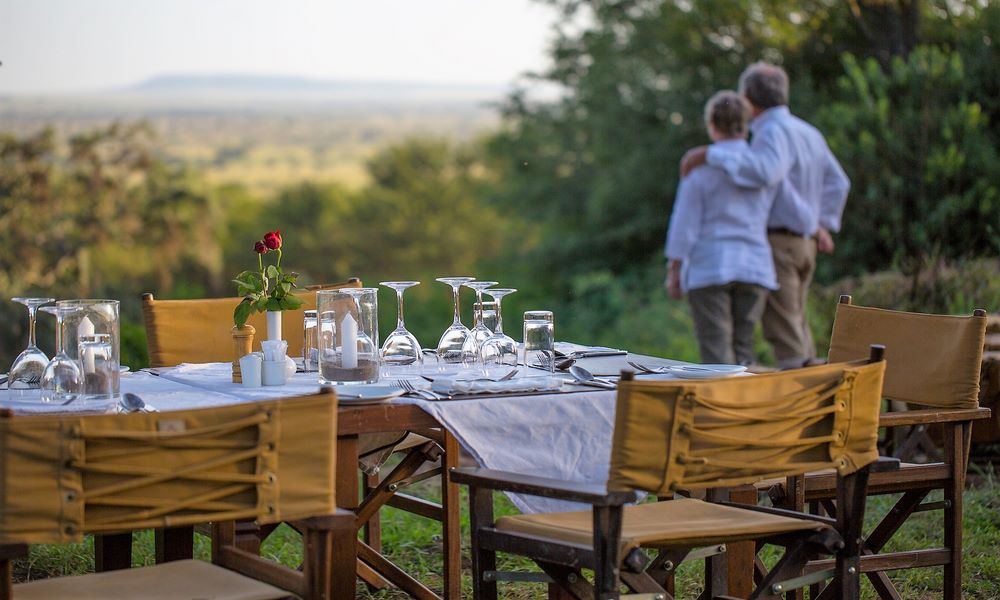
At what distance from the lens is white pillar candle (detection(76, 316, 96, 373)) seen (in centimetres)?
277

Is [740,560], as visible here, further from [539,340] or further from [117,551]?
[117,551]

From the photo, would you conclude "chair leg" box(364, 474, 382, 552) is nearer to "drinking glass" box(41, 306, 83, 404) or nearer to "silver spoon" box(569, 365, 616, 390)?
"silver spoon" box(569, 365, 616, 390)

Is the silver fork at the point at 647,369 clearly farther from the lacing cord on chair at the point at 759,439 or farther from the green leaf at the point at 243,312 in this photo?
the green leaf at the point at 243,312

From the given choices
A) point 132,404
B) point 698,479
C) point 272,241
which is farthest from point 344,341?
point 698,479

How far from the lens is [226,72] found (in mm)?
21500

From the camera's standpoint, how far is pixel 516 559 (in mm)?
4184

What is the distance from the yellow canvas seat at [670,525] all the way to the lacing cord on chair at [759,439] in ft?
0.48

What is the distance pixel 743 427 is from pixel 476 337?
3.24 ft

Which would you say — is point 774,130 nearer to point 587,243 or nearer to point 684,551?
point 684,551

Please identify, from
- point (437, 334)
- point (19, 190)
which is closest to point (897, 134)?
point (437, 334)

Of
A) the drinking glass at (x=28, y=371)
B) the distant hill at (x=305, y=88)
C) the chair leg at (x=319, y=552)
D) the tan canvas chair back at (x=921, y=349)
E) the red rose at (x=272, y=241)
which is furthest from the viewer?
the distant hill at (x=305, y=88)

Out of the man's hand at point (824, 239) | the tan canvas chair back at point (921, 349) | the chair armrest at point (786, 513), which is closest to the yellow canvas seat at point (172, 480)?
the chair armrest at point (786, 513)

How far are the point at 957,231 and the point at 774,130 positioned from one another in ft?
10.5

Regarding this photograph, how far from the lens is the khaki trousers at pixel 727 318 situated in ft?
19.3
